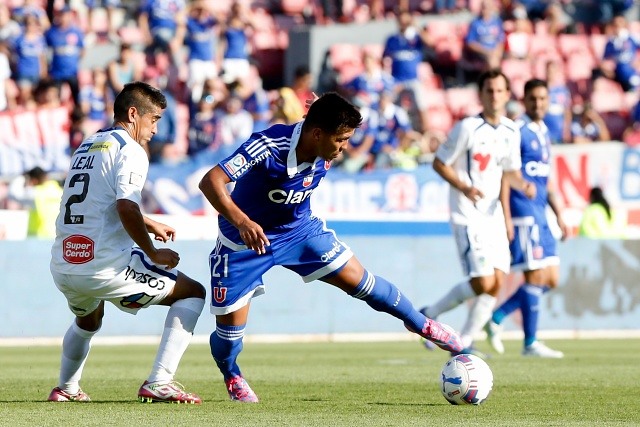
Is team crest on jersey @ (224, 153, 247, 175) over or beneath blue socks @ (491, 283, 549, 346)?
over

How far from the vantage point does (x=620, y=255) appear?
17.0 metres

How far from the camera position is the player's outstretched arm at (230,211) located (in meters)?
7.26

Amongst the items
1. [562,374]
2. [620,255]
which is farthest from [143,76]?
[562,374]

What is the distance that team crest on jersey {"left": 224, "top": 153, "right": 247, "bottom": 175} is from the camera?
293 inches

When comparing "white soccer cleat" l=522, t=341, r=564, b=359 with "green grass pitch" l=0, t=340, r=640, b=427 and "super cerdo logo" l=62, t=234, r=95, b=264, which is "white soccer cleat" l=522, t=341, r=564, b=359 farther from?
"super cerdo logo" l=62, t=234, r=95, b=264

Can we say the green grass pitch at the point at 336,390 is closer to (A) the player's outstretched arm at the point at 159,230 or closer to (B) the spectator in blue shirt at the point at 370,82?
(A) the player's outstretched arm at the point at 159,230

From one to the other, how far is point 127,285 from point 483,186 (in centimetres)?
481

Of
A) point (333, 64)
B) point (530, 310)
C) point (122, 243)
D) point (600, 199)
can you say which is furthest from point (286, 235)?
point (333, 64)

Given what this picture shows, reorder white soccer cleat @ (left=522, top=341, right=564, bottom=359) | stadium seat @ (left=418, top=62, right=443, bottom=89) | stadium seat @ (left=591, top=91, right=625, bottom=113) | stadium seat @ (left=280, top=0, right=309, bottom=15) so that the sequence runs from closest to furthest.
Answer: white soccer cleat @ (left=522, top=341, right=564, bottom=359)
stadium seat @ (left=418, top=62, right=443, bottom=89)
stadium seat @ (left=591, top=91, right=625, bottom=113)
stadium seat @ (left=280, top=0, right=309, bottom=15)

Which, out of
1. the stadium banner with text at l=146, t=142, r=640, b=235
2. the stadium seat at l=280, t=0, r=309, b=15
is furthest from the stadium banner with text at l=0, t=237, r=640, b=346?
the stadium seat at l=280, t=0, r=309, b=15

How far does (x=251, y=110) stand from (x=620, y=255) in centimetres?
600

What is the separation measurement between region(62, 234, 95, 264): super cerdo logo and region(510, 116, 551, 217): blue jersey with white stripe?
18.9 feet

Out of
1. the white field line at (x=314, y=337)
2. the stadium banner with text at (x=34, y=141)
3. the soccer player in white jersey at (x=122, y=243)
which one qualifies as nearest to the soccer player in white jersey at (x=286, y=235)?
the soccer player in white jersey at (x=122, y=243)

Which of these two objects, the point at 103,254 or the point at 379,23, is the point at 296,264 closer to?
the point at 103,254
